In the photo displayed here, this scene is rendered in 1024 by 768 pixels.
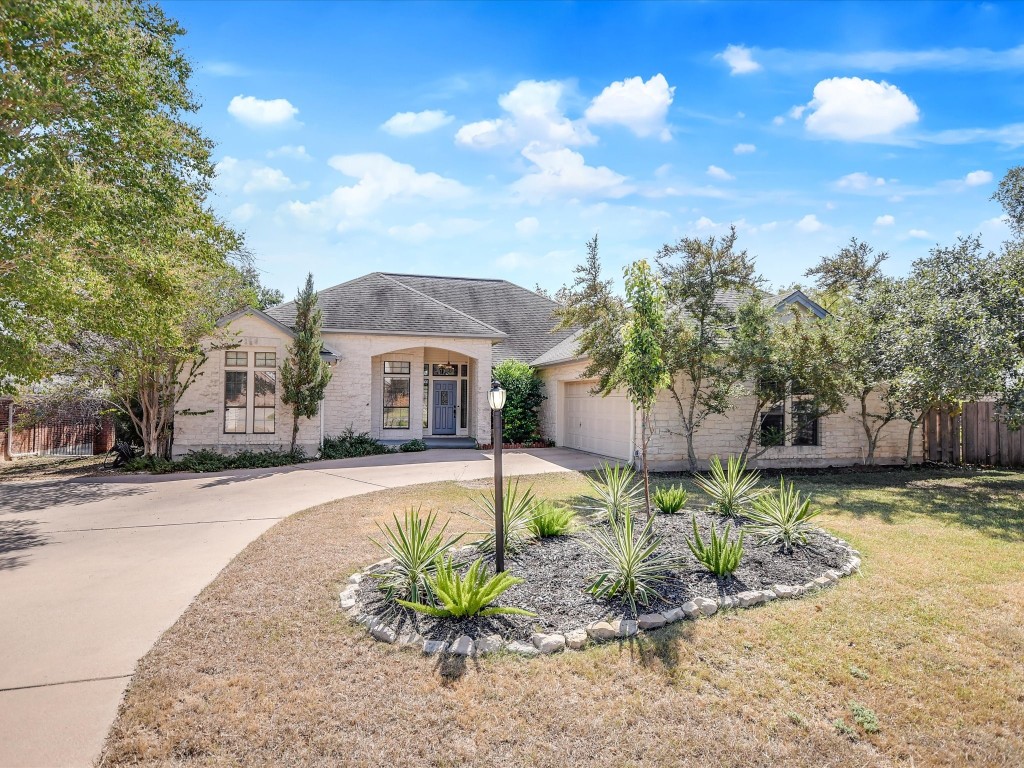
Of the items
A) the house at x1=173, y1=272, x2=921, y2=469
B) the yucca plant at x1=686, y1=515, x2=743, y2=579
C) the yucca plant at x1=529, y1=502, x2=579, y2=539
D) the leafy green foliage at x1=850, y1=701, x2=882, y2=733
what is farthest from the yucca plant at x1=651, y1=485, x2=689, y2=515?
the house at x1=173, y1=272, x2=921, y2=469

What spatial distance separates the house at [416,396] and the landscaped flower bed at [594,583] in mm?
7029

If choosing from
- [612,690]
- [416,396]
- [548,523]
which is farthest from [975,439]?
[612,690]

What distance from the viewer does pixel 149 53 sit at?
10.3 m

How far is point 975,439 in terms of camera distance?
14758mm

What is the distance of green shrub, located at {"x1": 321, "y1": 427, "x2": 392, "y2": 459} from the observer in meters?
15.5

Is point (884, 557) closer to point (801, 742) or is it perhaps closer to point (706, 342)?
point (801, 742)

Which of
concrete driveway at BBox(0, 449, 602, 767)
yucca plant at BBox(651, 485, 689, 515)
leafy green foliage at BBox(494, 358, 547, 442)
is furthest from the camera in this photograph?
leafy green foliage at BBox(494, 358, 547, 442)

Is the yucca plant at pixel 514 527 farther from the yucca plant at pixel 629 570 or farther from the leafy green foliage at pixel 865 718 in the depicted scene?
the leafy green foliage at pixel 865 718

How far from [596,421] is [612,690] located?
493 inches

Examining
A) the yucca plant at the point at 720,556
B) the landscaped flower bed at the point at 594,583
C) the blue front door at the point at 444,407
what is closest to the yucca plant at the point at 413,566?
the landscaped flower bed at the point at 594,583

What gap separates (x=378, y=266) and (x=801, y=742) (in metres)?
22.3

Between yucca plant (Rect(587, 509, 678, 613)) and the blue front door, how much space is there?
47.1 ft

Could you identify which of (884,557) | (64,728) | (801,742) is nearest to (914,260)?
(884,557)

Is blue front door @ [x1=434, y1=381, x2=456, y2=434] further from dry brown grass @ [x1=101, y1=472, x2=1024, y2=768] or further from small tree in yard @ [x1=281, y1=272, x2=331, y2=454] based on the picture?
dry brown grass @ [x1=101, y1=472, x2=1024, y2=768]
